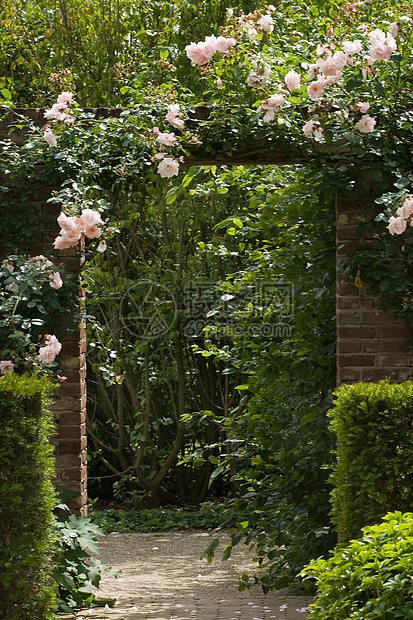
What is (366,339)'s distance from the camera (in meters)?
4.10

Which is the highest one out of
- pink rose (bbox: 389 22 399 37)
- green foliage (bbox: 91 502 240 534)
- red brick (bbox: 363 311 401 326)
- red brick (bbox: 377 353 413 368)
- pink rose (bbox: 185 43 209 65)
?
pink rose (bbox: 389 22 399 37)

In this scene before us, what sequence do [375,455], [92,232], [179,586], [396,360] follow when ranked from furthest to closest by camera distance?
1. [179,586]
2. [396,360]
3. [92,232]
4. [375,455]

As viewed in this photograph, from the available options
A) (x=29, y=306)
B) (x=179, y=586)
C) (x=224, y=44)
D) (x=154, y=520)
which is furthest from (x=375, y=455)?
(x=154, y=520)

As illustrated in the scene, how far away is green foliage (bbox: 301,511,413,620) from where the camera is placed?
1844mm

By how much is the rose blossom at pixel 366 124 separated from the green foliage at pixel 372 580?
90.2 inches

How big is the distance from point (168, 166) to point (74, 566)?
7.07ft

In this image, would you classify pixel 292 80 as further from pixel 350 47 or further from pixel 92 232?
pixel 92 232

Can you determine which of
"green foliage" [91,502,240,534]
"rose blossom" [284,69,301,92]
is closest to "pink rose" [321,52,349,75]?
"rose blossom" [284,69,301,92]

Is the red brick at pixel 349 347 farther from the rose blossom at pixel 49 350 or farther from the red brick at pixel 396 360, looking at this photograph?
the rose blossom at pixel 49 350

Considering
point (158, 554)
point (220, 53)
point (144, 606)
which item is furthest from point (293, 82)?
point (158, 554)

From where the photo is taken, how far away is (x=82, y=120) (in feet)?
13.9

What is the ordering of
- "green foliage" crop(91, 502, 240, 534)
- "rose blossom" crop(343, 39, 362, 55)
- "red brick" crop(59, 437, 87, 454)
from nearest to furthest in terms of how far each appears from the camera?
"rose blossom" crop(343, 39, 362, 55)
"red brick" crop(59, 437, 87, 454)
"green foliage" crop(91, 502, 240, 534)

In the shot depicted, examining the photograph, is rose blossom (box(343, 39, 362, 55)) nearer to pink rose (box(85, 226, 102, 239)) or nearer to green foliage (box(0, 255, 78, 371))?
pink rose (box(85, 226, 102, 239))

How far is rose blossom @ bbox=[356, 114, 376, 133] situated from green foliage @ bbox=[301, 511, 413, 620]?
2291 mm
